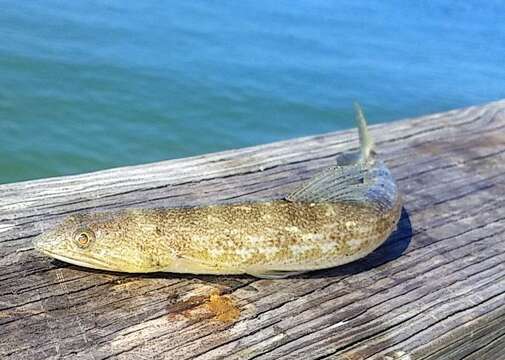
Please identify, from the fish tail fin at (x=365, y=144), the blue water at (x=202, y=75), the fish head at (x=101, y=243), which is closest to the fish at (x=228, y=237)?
the fish head at (x=101, y=243)

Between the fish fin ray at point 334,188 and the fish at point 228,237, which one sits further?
the fish fin ray at point 334,188

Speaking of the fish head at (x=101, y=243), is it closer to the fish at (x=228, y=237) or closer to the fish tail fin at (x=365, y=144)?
the fish at (x=228, y=237)

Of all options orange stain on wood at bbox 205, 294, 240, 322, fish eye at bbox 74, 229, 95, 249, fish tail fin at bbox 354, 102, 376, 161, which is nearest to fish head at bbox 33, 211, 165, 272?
fish eye at bbox 74, 229, 95, 249

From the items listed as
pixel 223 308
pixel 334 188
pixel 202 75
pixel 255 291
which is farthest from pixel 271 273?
pixel 202 75

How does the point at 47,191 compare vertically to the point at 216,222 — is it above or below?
below

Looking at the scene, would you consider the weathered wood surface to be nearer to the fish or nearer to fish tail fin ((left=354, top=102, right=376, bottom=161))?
the fish

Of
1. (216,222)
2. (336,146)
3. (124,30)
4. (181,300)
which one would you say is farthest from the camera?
(124,30)

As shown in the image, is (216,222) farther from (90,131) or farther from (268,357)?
(90,131)

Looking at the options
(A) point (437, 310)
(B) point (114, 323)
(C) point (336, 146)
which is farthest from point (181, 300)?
(C) point (336, 146)
